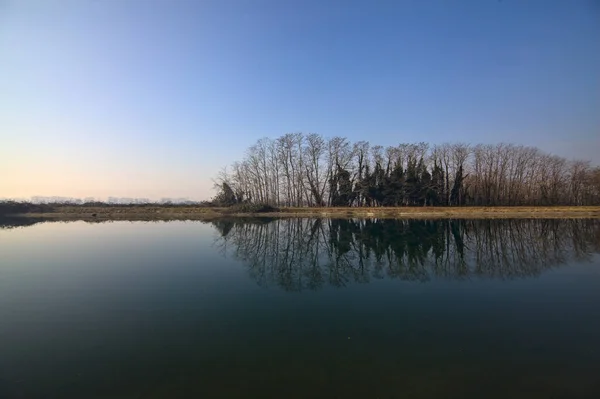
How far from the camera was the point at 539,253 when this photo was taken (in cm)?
1616

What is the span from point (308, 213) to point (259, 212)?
7.38 metres

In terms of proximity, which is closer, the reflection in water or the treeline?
the reflection in water

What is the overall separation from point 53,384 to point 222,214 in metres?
45.2

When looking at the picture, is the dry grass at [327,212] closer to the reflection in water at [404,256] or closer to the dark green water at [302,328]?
the reflection in water at [404,256]

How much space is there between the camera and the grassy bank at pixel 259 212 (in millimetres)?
42344

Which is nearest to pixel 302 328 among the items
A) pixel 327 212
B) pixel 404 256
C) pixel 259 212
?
pixel 404 256

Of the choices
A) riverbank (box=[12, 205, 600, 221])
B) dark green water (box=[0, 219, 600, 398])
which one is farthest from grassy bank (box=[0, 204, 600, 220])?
dark green water (box=[0, 219, 600, 398])

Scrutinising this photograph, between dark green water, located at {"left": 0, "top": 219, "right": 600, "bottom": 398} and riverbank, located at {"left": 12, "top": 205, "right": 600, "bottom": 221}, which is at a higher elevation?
riverbank, located at {"left": 12, "top": 205, "right": 600, "bottom": 221}

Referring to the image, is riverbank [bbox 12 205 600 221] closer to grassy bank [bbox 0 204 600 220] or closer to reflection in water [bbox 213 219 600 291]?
grassy bank [bbox 0 204 600 220]

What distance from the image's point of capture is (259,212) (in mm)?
50844

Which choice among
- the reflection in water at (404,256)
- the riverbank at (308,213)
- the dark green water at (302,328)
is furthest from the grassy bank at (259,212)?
the dark green water at (302,328)

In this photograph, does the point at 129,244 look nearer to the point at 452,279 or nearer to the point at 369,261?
the point at 369,261

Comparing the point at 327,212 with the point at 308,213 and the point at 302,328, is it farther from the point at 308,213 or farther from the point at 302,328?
the point at 302,328

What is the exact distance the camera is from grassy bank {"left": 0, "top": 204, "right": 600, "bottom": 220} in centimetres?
4234
